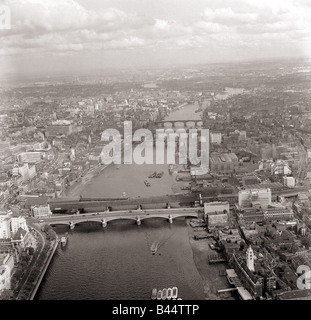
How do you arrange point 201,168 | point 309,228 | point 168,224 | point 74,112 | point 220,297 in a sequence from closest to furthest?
1. point 220,297
2. point 309,228
3. point 168,224
4. point 201,168
5. point 74,112

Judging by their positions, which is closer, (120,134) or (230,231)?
(230,231)

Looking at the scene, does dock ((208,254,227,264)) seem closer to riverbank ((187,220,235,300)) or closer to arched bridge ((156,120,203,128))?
riverbank ((187,220,235,300))

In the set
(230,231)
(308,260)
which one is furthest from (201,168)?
(308,260)

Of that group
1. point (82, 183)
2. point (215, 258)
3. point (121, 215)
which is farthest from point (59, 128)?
point (215, 258)

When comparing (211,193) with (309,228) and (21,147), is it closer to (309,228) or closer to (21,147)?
(309,228)

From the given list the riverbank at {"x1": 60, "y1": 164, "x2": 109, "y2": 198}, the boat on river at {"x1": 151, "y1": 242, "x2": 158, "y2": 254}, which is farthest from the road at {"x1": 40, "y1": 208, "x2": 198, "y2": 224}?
the boat on river at {"x1": 151, "y1": 242, "x2": 158, "y2": 254}

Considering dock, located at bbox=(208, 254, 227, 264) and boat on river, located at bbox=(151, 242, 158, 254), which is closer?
dock, located at bbox=(208, 254, 227, 264)

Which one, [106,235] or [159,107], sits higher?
[159,107]

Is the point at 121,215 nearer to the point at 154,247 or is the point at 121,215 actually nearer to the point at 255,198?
the point at 154,247
